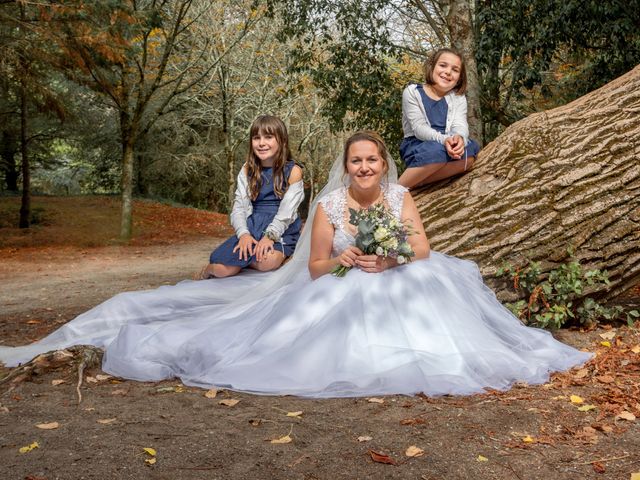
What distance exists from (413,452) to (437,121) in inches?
119

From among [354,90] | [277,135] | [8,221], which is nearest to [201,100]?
[8,221]

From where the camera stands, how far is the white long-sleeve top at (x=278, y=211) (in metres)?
5.54

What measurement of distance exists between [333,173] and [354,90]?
9.21 m

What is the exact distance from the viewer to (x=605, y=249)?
5105 mm

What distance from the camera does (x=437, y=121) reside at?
5281mm

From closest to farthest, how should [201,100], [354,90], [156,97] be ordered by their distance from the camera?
[354,90]
[156,97]
[201,100]

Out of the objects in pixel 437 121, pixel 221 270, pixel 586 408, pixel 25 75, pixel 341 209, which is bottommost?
pixel 586 408

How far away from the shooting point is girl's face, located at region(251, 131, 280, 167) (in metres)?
5.55

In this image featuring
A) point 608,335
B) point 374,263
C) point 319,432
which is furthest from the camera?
point 608,335

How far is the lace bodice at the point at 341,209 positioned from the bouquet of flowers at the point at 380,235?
0.26m

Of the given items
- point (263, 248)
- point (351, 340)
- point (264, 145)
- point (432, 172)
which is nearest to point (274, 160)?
point (264, 145)

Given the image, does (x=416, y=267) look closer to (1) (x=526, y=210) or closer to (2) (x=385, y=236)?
(2) (x=385, y=236)

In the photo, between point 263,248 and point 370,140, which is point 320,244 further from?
point 263,248

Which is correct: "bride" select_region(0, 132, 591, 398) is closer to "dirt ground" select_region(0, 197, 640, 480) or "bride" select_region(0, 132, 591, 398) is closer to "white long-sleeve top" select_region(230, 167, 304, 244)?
"dirt ground" select_region(0, 197, 640, 480)
